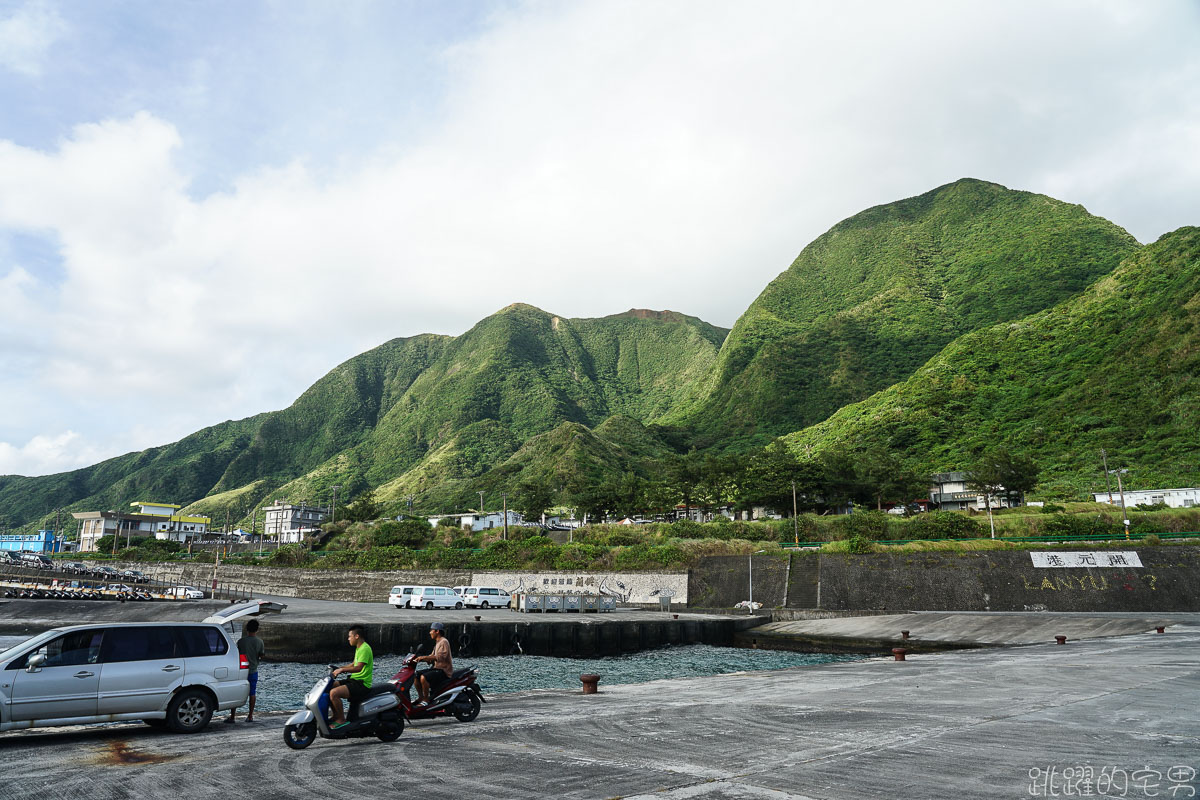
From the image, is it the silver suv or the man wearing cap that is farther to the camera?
the man wearing cap

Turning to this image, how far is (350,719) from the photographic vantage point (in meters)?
10.1

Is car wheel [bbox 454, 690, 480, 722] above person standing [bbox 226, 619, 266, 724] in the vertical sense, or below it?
below

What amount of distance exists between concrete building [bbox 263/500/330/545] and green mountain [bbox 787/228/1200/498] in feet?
354

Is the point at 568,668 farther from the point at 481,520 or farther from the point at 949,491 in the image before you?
the point at 949,491

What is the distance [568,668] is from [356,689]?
2244 centimetres

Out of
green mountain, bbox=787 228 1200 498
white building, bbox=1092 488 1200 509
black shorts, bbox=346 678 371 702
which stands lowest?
black shorts, bbox=346 678 371 702

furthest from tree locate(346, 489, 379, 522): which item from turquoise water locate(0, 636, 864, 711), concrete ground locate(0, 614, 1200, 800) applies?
concrete ground locate(0, 614, 1200, 800)

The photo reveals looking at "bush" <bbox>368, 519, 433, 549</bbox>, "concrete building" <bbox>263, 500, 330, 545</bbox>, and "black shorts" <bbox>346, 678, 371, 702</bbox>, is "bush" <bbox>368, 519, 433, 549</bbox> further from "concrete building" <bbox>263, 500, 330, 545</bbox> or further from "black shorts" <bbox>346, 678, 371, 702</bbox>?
"black shorts" <bbox>346, 678, 371, 702</bbox>

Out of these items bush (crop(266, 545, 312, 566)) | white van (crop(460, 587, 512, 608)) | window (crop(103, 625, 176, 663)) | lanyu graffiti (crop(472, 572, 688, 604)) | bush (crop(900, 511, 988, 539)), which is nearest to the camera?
window (crop(103, 625, 176, 663))

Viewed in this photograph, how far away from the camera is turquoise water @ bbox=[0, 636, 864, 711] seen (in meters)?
23.9

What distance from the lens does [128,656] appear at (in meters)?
11.3

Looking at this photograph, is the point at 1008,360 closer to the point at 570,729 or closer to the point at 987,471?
the point at 987,471

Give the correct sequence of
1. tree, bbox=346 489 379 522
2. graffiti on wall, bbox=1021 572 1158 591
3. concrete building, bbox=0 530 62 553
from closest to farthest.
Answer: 1. graffiti on wall, bbox=1021 572 1158 591
2. tree, bbox=346 489 379 522
3. concrete building, bbox=0 530 62 553

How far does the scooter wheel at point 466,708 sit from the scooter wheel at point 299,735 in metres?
2.74
